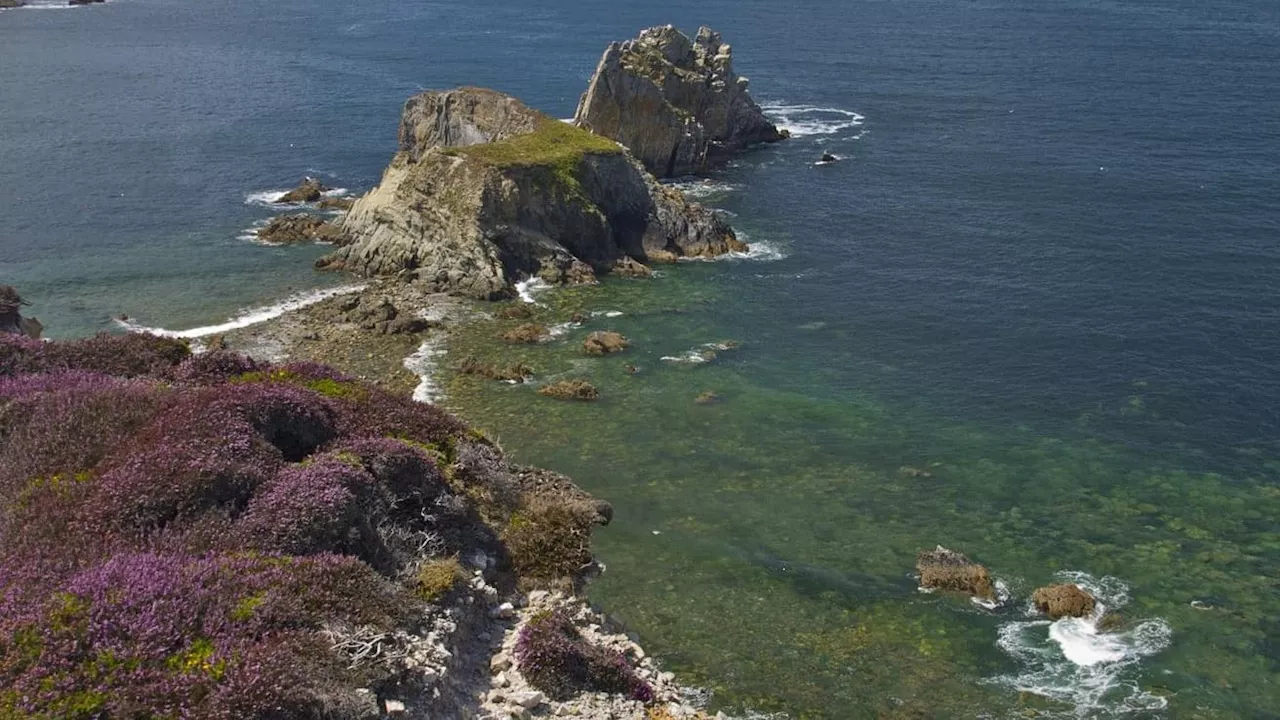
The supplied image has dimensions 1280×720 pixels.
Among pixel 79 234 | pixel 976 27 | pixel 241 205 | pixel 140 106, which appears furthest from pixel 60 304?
pixel 976 27

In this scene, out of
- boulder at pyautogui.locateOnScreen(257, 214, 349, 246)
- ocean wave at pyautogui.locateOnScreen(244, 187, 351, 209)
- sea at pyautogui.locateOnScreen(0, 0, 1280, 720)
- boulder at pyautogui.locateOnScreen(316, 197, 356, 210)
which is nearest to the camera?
sea at pyautogui.locateOnScreen(0, 0, 1280, 720)

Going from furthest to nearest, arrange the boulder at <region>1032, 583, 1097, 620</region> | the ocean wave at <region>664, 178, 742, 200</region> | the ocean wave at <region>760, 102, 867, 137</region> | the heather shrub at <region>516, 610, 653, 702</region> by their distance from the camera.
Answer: the ocean wave at <region>760, 102, 867, 137</region> < the ocean wave at <region>664, 178, 742, 200</region> < the boulder at <region>1032, 583, 1097, 620</region> < the heather shrub at <region>516, 610, 653, 702</region>

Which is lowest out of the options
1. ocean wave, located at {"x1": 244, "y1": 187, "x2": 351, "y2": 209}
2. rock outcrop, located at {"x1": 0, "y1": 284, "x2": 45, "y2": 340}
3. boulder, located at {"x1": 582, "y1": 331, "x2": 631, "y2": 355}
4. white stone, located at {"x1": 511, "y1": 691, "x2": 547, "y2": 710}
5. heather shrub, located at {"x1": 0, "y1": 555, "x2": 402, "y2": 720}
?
boulder, located at {"x1": 582, "y1": 331, "x2": 631, "y2": 355}

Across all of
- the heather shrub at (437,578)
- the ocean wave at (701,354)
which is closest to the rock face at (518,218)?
the ocean wave at (701,354)

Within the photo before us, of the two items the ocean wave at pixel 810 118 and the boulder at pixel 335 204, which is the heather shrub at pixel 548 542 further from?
the ocean wave at pixel 810 118

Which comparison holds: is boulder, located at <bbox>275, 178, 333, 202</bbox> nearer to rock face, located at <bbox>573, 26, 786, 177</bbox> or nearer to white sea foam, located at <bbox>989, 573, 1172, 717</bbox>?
rock face, located at <bbox>573, 26, 786, 177</bbox>

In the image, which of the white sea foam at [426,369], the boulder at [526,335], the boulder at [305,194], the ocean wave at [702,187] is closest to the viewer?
the white sea foam at [426,369]

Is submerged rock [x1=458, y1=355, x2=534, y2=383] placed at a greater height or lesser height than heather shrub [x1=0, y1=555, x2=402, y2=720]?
lesser

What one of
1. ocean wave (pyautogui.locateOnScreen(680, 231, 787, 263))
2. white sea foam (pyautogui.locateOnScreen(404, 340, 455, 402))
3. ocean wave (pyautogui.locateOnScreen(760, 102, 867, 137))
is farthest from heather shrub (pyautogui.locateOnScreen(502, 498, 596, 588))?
ocean wave (pyautogui.locateOnScreen(760, 102, 867, 137))
